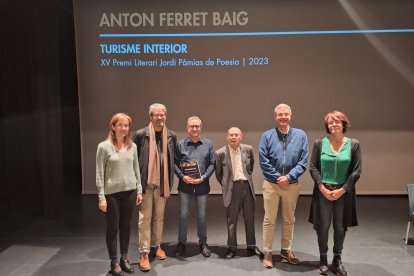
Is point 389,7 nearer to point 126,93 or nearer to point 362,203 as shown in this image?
point 362,203

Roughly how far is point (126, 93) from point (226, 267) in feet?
12.1

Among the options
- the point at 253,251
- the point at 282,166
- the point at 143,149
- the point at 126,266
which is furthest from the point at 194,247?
the point at 282,166

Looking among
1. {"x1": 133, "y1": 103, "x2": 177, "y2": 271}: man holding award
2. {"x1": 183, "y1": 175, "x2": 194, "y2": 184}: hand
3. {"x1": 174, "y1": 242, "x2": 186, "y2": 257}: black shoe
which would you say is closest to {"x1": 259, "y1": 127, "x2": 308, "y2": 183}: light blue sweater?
{"x1": 183, "y1": 175, "x2": 194, "y2": 184}: hand

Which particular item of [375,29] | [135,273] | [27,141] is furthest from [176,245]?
[375,29]

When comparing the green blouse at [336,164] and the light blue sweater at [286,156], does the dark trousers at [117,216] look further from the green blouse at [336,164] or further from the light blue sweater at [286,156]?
the green blouse at [336,164]

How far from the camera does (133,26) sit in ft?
20.4

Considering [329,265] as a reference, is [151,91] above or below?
above

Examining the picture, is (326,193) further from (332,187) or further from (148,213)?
(148,213)

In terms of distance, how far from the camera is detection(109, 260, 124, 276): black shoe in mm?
3484

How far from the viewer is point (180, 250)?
13.1 feet

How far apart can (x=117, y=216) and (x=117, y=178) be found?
0.36 metres

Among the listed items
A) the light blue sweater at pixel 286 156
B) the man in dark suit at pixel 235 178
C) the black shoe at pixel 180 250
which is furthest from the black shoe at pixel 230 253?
the light blue sweater at pixel 286 156

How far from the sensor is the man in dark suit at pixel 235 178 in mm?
3797

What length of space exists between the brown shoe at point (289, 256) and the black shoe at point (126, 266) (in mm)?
Answer: 1485
